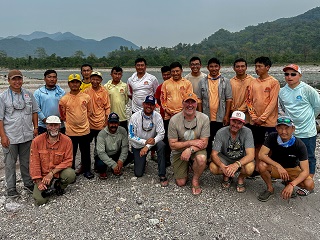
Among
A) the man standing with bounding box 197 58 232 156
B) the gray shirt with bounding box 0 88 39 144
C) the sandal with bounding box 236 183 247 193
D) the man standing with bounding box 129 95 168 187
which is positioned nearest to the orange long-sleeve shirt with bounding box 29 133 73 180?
the gray shirt with bounding box 0 88 39 144

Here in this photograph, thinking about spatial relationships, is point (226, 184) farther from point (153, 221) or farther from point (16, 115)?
point (16, 115)

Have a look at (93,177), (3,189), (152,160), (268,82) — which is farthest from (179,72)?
(3,189)

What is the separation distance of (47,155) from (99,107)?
66.6 inches

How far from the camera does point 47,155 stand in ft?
17.5

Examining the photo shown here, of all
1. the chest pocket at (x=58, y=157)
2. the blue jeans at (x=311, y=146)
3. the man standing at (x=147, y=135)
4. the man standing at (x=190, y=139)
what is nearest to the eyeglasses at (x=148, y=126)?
the man standing at (x=147, y=135)

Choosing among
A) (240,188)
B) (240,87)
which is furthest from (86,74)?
(240,188)

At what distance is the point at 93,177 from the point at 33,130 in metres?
1.70

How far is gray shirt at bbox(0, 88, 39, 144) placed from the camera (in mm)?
5164

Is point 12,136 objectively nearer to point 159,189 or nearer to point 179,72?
point 159,189

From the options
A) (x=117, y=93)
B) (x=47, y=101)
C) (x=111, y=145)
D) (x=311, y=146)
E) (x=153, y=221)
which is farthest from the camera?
(x=117, y=93)

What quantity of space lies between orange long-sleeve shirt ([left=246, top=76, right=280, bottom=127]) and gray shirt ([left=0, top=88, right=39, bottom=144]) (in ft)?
15.0

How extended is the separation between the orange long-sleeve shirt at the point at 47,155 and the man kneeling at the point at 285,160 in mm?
3771

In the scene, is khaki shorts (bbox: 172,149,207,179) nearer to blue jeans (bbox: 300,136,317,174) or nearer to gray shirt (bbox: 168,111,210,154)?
gray shirt (bbox: 168,111,210,154)

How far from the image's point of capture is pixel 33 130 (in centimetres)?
555
